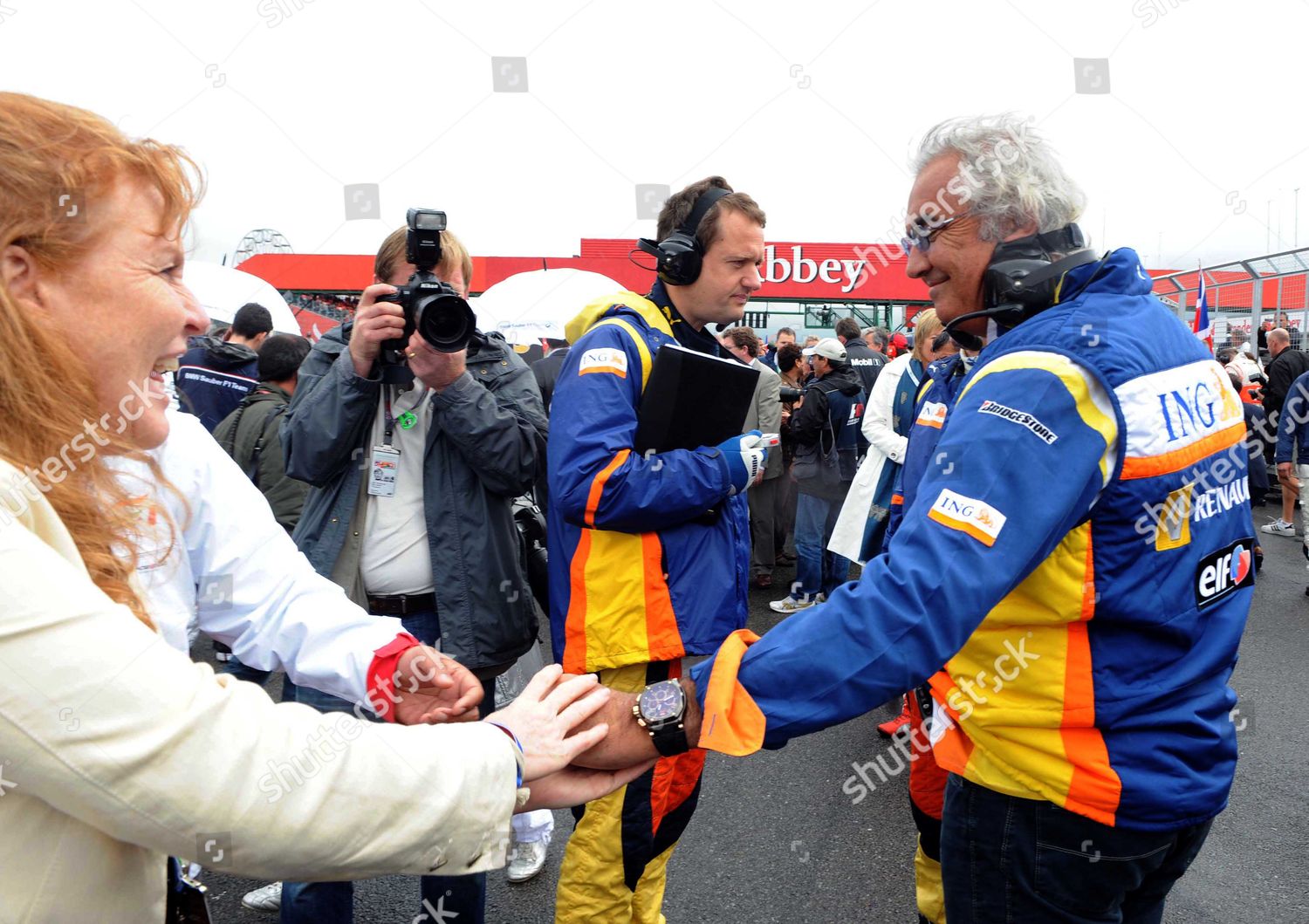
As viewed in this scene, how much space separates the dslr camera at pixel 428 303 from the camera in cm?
208

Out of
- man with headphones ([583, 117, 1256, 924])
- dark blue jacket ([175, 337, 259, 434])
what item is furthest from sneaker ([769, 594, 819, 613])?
man with headphones ([583, 117, 1256, 924])

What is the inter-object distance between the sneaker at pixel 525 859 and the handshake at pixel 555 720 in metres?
1.64

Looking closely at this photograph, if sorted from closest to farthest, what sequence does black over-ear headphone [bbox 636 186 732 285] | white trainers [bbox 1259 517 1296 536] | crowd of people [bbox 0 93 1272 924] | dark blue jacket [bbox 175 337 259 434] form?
crowd of people [bbox 0 93 1272 924]
black over-ear headphone [bbox 636 186 732 285]
dark blue jacket [bbox 175 337 259 434]
white trainers [bbox 1259 517 1296 536]

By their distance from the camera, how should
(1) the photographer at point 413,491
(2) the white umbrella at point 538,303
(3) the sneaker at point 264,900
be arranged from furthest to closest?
1. (2) the white umbrella at point 538,303
2. (3) the sneaker at point 264,900
3. (1) the photographer at point 413,491

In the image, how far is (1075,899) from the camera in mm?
1461

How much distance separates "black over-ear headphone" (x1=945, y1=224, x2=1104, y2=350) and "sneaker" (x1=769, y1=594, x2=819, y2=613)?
15.9 feet

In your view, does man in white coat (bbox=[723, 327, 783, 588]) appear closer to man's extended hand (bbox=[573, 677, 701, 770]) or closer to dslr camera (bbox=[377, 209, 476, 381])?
dslr camera (bbox=[377, 209, 476, 381])

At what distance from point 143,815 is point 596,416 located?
142 cm

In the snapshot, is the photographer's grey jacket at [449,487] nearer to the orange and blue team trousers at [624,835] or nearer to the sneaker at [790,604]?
the orange and blue team trousers at [624,835]

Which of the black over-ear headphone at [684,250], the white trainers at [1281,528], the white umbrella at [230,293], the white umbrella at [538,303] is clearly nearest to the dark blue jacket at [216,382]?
the white umbrella at [230,293]

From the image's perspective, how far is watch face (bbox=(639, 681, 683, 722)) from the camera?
147cm

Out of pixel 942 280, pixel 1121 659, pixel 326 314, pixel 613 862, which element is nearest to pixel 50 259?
pixel 942 280

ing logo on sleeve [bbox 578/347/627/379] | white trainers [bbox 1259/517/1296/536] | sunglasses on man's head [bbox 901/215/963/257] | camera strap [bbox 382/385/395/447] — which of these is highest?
sunglasses on man's head [bbox 901/215/963/257]

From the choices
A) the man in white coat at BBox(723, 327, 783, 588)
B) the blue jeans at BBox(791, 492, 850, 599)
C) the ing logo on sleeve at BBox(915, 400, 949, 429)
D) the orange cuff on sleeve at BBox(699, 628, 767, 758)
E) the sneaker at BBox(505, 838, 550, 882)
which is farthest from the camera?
the man in white coat at BBox(723, 327, 783, 588)
